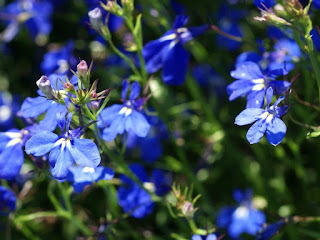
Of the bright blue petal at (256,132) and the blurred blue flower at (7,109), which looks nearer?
the bright blue petal at (256,132)

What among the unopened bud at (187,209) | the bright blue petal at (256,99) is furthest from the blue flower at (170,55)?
the unopened bud at (187,209)

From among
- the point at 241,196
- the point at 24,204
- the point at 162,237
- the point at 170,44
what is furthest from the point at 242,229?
the point at 24,204

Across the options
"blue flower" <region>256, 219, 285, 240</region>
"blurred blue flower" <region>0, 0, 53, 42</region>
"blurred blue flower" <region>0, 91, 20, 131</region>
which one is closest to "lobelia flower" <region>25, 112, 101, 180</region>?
"blue flower" <region>256, 219, 285, 240</region>

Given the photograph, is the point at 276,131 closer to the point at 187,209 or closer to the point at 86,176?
the point at 187,209

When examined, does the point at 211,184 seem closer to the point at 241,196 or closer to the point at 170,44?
the point at 241,196

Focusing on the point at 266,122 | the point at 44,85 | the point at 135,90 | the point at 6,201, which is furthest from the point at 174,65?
the point at 6,201

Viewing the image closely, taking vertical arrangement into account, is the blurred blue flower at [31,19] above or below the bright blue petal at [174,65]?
below

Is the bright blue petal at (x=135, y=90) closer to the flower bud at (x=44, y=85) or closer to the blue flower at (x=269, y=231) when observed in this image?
the flower bud at (x=44, y=85)
